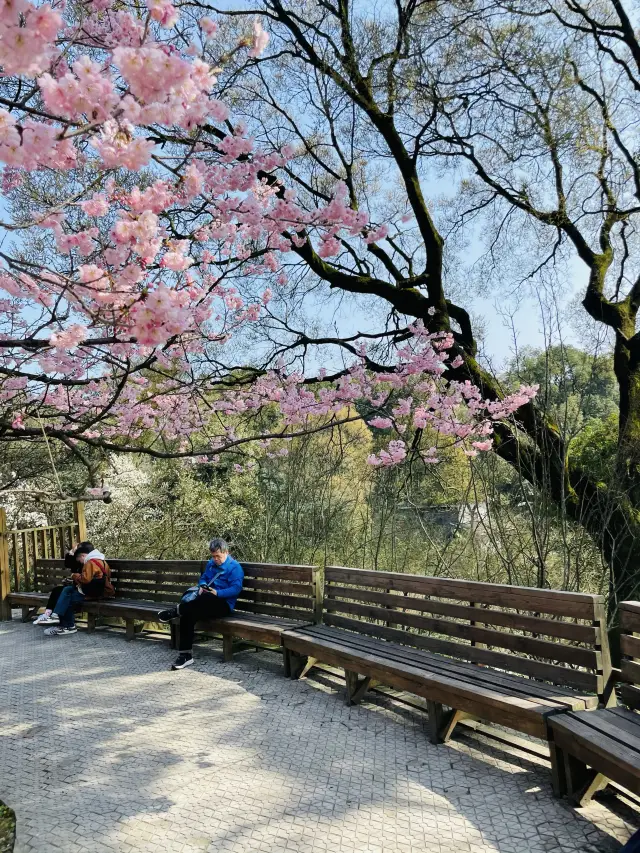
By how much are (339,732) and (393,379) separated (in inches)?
182

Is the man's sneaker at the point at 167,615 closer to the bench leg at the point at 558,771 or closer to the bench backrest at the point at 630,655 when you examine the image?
the bench leg at the point at 558,771

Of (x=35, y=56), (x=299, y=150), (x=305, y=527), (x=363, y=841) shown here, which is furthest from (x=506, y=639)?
(x=299, y=150)

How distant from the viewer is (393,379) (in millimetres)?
7727

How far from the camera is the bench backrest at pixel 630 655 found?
2.92m

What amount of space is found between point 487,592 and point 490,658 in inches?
14.7

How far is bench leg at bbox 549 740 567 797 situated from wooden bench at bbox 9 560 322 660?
8.03ft

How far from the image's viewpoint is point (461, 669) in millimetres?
3721

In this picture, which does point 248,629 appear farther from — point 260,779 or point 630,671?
point 630,671

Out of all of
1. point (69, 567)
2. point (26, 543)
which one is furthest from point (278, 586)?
point (26, 543)

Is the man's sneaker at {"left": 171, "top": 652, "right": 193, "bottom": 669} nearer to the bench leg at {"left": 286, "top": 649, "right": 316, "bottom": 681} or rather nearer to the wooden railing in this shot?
the bench leg at {"left": 286, "top": 649, "right": 316, "bottom": 681}

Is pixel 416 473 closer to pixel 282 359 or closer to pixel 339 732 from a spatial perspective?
pixel 282 359

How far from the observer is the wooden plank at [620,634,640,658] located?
292cm

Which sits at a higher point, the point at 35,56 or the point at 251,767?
the point at 35,56

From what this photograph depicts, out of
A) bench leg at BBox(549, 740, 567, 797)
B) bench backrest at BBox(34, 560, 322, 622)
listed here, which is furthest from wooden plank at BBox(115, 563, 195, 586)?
bench leg at BBox(549, 740, 567, 797)
